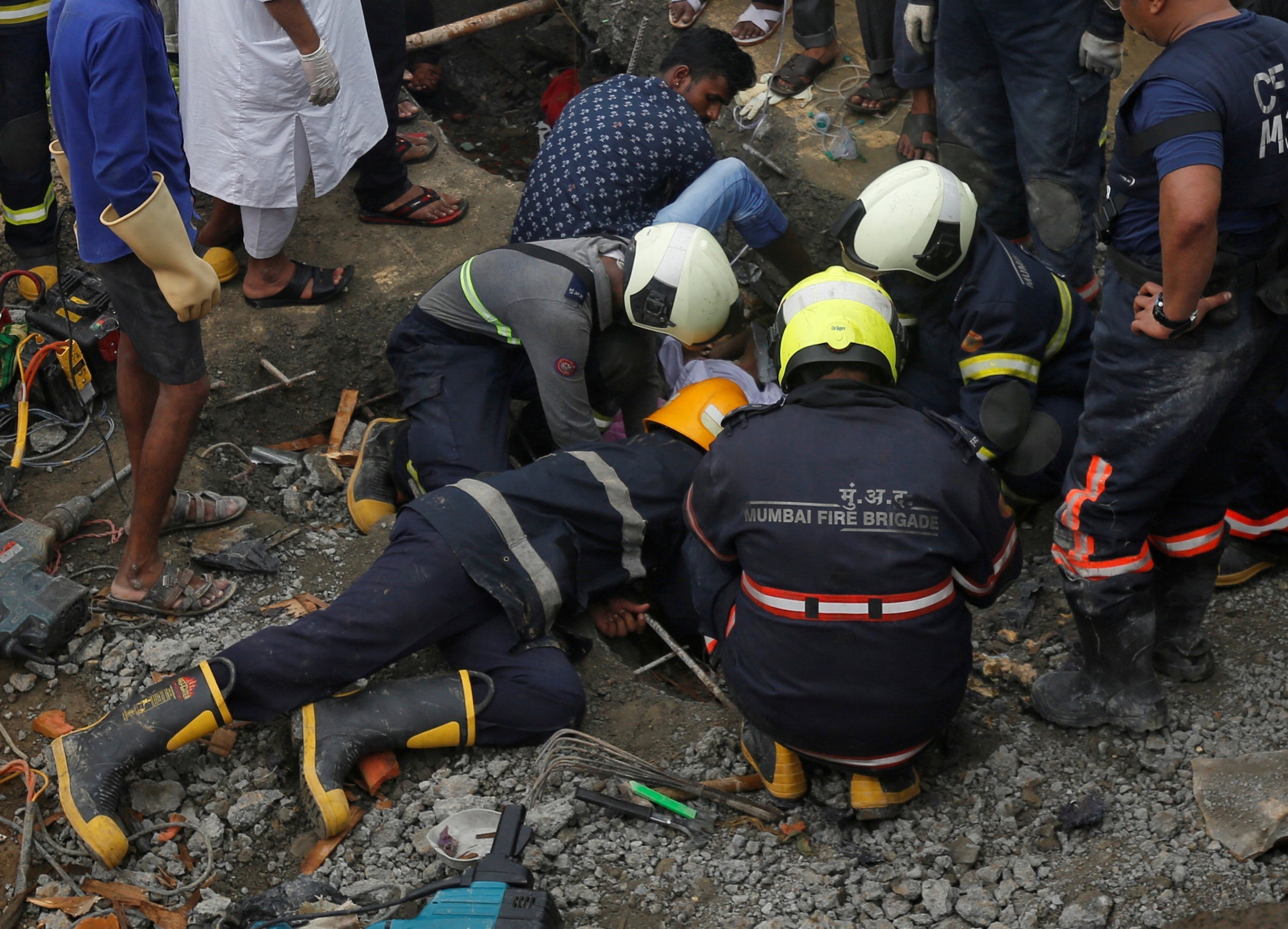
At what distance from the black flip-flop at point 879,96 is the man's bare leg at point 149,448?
378cm

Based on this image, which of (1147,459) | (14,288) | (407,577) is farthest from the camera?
(14,288)

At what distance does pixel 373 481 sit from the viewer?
4.48 metres

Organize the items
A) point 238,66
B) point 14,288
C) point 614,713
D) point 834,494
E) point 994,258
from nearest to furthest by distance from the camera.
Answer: point 834,494, point 614,713, point 994,258, point 238,66, point 14,288

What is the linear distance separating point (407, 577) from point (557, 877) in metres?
0.97

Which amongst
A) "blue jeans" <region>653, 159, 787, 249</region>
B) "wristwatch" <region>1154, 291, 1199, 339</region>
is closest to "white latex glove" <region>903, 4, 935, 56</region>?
"blue jeans" <region>653, 159, 787, 249</region>

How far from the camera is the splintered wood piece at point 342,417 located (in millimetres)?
4879

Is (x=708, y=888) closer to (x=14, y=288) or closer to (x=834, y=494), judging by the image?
(x=834, y=494)

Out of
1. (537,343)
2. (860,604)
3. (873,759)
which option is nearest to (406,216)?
(537,343)

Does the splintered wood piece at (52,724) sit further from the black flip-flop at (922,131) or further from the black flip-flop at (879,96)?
the black flip-flop at (879,96)

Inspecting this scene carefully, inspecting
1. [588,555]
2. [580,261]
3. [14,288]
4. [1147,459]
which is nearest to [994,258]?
[1147,459]

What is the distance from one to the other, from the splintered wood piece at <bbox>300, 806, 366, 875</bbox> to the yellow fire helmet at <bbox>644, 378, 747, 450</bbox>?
1569mm

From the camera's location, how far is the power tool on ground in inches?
135

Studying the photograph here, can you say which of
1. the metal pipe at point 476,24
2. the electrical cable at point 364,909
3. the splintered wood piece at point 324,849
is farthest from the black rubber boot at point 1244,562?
the metal pipe at point 476,24

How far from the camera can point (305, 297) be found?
198 inches
